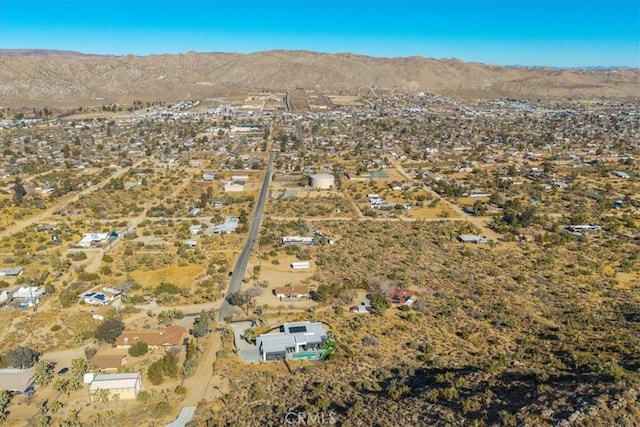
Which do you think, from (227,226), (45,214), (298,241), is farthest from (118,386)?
(45,214)

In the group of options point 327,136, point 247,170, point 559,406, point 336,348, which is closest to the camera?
point 559,406

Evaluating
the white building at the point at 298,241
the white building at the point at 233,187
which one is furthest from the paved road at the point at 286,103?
the white building at the point at 298,241

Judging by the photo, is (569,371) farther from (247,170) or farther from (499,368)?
(247,170)

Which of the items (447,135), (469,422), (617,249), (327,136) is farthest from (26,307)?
(447,135)

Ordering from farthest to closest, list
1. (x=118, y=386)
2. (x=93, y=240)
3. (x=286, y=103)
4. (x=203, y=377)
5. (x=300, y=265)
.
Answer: (x=286, y=103)
(x=93, y=240)
(x=300, y=265)
(x=203, y=377)
(x=118, y=386)

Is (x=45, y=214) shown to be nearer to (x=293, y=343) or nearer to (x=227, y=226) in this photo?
(x=227, y=226)

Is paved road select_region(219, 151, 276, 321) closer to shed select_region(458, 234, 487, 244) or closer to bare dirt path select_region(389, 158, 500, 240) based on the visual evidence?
shed select_region(458, 234, 487, 244)

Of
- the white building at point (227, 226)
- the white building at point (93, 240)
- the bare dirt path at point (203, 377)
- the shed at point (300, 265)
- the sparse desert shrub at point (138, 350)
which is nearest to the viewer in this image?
the bare dirt path at point (203, 377)

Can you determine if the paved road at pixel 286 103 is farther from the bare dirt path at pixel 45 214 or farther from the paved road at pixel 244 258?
the paved road at pixel 244 258

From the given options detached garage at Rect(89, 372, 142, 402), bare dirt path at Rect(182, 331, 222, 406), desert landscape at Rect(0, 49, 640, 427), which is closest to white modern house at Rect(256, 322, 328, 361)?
desert landscape at Rect(0, 49, 640, 427)

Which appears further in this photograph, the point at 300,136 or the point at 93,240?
the point at 300,136

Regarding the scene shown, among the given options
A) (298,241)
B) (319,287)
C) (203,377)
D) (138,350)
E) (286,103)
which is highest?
(286,103)
